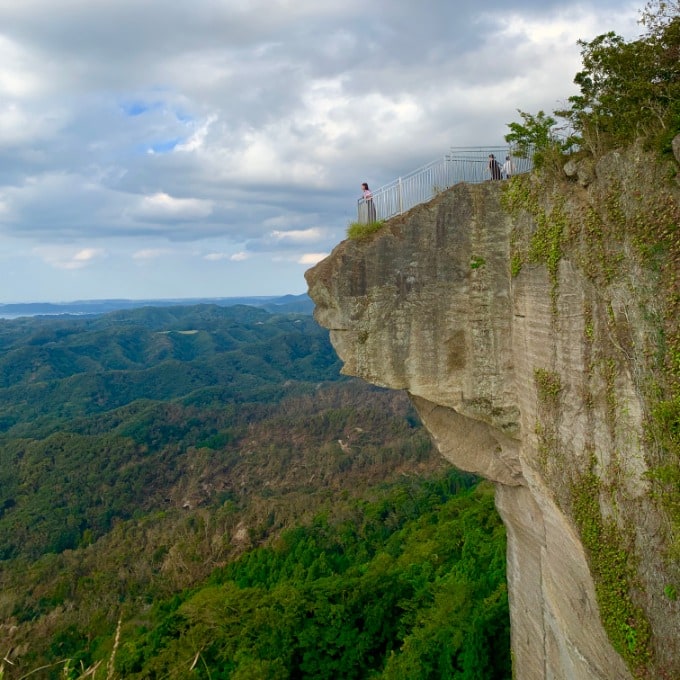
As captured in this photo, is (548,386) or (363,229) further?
(363,229)

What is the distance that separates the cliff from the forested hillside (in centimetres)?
605

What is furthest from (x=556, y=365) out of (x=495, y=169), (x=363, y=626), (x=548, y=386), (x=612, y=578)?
(x=363, y=626)

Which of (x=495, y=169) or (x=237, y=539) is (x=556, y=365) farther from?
(x=237, y=539)

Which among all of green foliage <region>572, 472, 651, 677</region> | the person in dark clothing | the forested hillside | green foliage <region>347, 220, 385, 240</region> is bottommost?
the forested hillside

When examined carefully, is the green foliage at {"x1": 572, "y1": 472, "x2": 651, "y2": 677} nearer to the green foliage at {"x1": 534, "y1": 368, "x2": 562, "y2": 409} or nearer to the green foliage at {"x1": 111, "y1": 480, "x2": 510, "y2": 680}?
the green foliage at {"x1": 534, "y1": 368, "x2": 562, "y2": 409}

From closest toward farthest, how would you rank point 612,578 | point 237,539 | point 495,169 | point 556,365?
point 612,578 < point 556,365 < point 495,169 < point 237,539

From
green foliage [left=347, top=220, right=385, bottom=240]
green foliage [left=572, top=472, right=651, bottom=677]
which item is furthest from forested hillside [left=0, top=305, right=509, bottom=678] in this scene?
green foliage [left=347, top=220, right=385, bottom=240]

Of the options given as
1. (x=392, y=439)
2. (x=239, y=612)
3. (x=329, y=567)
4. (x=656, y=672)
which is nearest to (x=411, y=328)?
(x=656, y=672)

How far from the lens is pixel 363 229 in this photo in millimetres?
11422

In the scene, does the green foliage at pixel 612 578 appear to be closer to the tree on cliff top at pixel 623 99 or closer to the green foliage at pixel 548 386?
the green foliage at pixel 548 386

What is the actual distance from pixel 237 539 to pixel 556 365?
48260mm

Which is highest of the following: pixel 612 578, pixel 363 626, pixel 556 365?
pixel 556 365

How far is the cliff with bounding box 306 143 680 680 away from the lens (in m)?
7.37

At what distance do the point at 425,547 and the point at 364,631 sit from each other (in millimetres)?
10500
